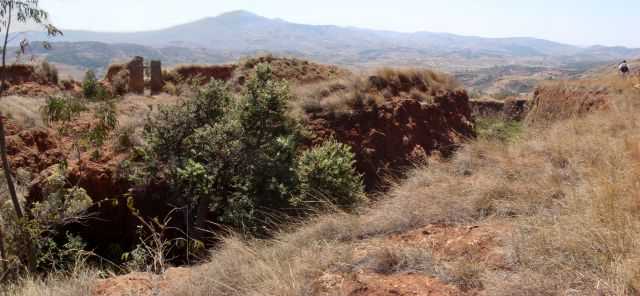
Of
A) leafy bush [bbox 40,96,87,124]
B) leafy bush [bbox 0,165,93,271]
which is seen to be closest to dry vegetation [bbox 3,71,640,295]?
leafy bush [bbox 0,165,93,271]

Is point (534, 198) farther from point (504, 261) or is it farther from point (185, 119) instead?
point (185, 119)

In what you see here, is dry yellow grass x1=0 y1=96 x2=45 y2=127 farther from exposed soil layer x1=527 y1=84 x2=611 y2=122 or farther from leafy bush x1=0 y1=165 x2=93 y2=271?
exposed soil layer x1=527 y1=84 x2=611 y2=122

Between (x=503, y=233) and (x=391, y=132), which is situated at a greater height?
(x=503, y=233)

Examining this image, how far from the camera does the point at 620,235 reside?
9.48ft

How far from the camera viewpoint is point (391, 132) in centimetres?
1381

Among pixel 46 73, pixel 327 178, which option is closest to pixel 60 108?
pixel 327 178

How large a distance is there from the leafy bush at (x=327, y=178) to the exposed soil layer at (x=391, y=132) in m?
3.14

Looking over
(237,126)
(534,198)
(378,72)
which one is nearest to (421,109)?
(378,72)

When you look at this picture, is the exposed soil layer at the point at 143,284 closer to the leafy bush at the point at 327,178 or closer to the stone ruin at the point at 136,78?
the leafy bush at the point at 327,178

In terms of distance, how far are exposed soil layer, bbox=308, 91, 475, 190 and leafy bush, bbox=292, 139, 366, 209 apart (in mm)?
3136

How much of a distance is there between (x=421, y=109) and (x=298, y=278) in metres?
12.2

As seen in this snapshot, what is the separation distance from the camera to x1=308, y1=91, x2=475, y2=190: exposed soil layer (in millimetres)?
12773

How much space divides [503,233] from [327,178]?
4649 mm

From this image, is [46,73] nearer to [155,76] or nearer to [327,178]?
[155,76]
